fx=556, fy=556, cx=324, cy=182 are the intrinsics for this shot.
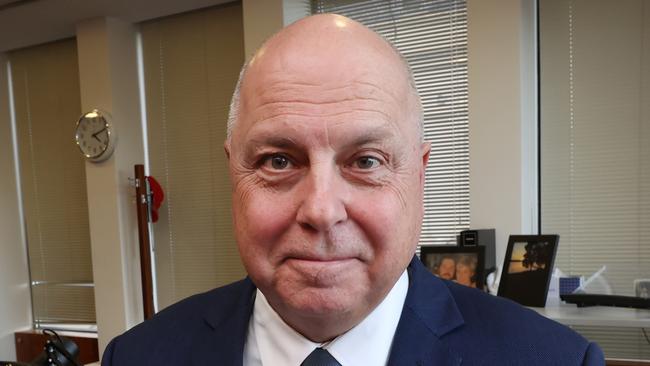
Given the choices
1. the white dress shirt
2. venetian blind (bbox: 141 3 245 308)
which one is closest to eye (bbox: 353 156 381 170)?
the white dress shirt

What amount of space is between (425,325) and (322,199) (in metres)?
0.30

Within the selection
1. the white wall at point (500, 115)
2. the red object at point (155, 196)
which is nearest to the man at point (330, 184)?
the white wall at point (500, 115)

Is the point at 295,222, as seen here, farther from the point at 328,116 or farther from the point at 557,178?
the point at 557,178

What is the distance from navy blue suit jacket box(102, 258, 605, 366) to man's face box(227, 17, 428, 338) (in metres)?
0.17

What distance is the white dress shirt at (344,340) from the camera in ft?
2.43

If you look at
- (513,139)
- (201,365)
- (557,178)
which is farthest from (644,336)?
(201,365)

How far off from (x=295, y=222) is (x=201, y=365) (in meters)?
0.36

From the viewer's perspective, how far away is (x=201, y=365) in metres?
0.84

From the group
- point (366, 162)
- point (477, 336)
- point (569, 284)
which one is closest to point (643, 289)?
point (569, 284)

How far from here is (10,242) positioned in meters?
5.29

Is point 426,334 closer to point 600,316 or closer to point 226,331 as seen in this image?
point 226,331

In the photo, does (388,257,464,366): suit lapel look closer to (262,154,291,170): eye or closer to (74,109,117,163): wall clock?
(262,154,291,170): eye

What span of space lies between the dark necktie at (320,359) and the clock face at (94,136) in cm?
396

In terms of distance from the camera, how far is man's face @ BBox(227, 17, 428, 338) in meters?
0.61
